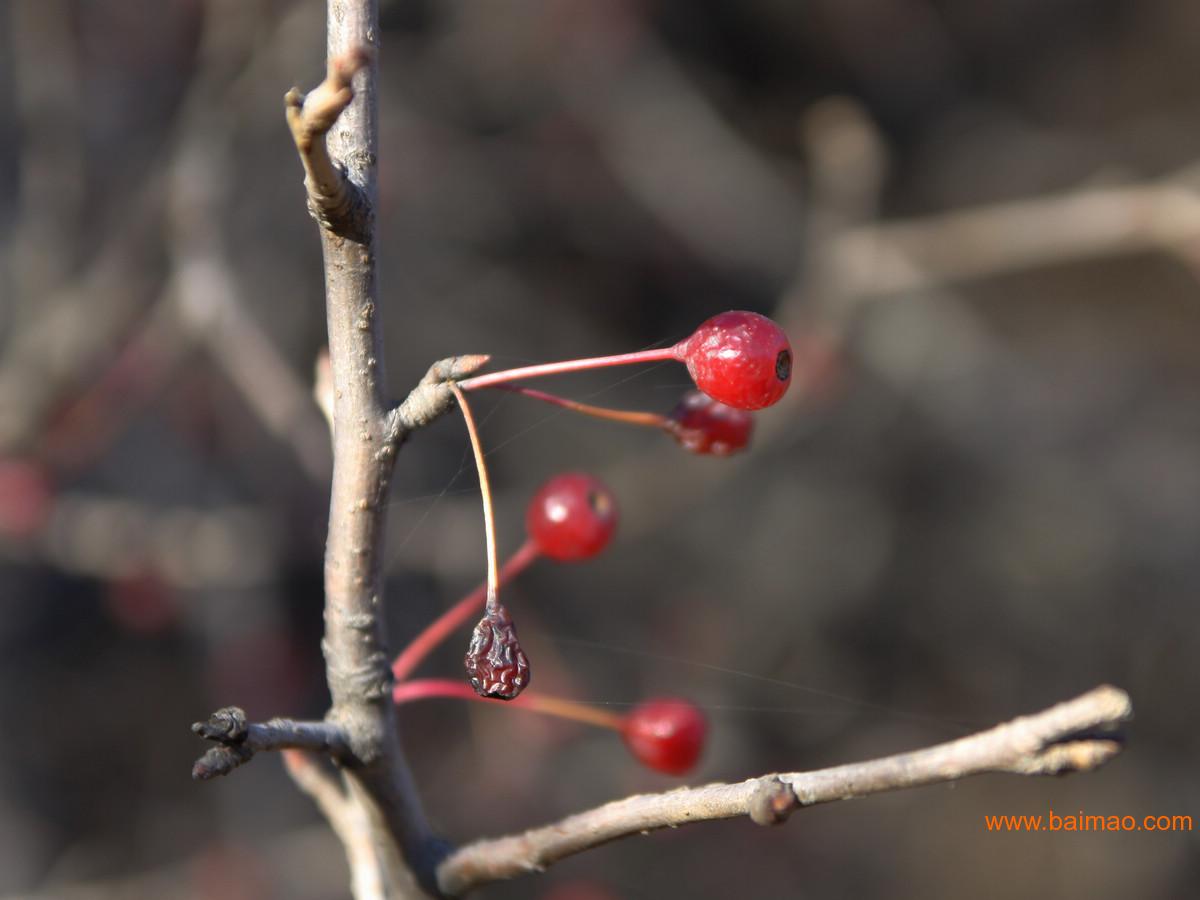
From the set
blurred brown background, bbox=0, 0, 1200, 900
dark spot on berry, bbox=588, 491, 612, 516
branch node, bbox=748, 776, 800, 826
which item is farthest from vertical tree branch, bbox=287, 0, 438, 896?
blurred brown background, bbox=0, 0, 1200, 900

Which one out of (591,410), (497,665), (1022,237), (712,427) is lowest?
(497,665)

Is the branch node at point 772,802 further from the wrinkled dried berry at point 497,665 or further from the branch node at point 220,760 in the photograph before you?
the branch node at point 220,760

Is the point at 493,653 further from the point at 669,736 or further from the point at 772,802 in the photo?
the point at 669,736

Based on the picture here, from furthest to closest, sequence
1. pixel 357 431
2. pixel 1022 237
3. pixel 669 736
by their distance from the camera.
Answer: pixel 1022 237 < pixel 669 736 < pixel 357 431

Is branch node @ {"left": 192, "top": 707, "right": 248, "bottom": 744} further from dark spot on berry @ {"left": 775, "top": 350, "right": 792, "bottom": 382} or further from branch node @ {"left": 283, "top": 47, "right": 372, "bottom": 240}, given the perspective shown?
dark spot on berry @ {"left": 775, "top": 350, "right": 792, "bottom": 382}

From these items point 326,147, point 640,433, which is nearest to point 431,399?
point 326,147

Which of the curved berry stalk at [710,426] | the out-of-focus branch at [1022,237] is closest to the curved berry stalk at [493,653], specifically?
the curved berry stalk at [710,426]
